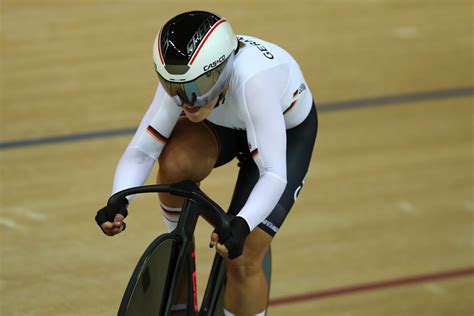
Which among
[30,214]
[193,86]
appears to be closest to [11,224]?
[30,214]

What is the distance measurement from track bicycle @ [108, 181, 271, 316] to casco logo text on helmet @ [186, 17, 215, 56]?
14.0 inches

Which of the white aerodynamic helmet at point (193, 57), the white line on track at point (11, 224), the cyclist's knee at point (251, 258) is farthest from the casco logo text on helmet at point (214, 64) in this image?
the white line on track at point (11, 224)

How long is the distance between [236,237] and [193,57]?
0.47 metres

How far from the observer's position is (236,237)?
2.29 m

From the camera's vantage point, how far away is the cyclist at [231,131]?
7.63ft

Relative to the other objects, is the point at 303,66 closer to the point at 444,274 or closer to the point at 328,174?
the point at 328,174

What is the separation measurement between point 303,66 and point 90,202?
1725mm

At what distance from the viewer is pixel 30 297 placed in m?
3.34

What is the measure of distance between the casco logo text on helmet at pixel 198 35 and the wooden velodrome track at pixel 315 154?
1.34 m

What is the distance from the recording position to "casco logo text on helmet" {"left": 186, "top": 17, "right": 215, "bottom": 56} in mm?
2309

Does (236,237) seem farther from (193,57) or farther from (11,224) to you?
(11,224)

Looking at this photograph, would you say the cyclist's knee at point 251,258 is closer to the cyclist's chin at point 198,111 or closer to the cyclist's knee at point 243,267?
the cyclist's knee at point 243,267

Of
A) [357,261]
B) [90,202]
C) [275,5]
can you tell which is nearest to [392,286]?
[357,261]

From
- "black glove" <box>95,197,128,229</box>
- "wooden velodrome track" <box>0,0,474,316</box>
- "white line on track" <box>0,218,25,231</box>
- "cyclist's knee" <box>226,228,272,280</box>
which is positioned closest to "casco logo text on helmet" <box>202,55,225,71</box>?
"black glove" <box>95,197,128,229</box>
